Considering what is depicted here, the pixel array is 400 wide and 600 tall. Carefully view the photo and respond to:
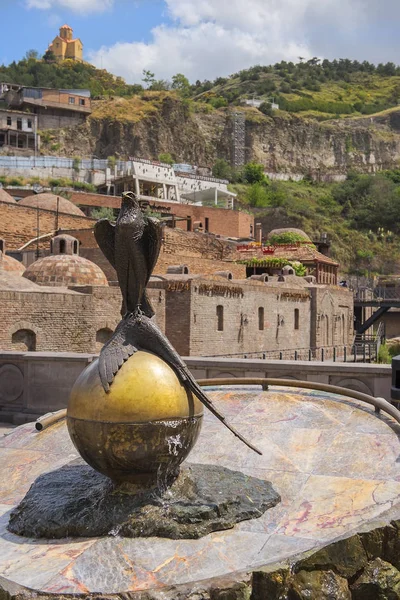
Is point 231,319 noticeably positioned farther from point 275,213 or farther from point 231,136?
point 231,136

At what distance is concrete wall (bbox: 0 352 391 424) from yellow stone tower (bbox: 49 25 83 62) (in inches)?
5214

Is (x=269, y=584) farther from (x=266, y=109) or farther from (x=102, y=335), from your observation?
(x=266, y=109)

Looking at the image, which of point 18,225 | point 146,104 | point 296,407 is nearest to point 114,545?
point 296,407

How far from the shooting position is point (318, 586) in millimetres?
4574

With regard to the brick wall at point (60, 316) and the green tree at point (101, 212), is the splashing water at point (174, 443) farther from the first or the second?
the green tree at point (101, 212)

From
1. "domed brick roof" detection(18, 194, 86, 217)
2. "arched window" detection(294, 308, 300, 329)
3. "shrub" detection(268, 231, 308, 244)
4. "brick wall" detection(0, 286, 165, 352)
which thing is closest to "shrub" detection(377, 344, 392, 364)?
"arched window" detection(294, 308, 300, 329)

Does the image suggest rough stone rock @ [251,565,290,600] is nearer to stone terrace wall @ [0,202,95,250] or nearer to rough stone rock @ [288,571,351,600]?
rough stone rock @ [288,571,351,600]

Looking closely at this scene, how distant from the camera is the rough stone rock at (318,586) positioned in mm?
4496

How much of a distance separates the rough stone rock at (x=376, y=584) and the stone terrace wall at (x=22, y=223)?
3860 cm

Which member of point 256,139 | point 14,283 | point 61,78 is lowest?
point 14,283

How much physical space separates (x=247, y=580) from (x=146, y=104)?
8801 centimetres

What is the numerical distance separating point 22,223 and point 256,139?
71.0m

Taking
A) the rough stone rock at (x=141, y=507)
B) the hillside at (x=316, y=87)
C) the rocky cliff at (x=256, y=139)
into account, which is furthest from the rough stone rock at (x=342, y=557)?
the hillside at (x=316, y=87)

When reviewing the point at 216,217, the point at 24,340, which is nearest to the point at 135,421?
the point at 24,340
